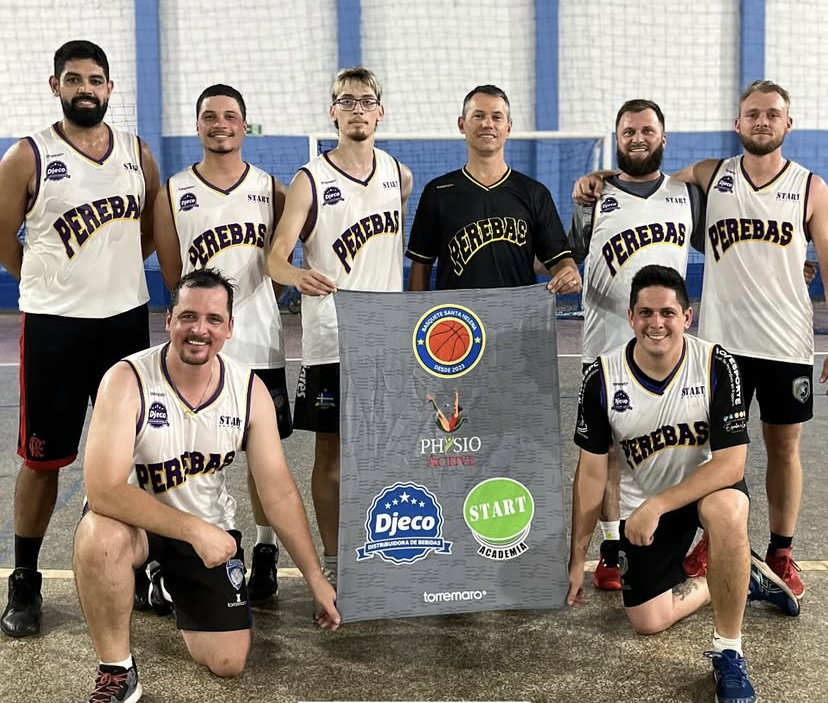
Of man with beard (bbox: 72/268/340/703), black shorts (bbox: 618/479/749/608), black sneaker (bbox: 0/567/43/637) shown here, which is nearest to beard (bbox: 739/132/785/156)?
black shorts (bbox: 618/479/749/608)

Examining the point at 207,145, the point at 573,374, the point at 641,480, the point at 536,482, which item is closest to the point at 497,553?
the point at 536,482

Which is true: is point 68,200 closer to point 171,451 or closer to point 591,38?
point 171,451

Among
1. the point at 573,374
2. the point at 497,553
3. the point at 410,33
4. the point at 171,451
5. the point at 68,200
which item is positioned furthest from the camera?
the point at 410,33

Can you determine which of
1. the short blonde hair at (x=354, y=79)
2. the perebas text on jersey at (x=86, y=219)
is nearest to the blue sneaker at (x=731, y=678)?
the short blonde hair at (x=354, y=79)

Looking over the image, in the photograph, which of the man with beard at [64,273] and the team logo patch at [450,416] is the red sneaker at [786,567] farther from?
the man with beard at [64,273]

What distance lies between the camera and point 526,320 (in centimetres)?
294

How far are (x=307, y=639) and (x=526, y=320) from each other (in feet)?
4.05

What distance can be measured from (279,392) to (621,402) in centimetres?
A: 126

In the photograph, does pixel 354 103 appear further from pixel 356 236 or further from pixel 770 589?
pixel 770 589

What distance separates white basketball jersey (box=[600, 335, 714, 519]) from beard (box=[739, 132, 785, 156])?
2.85 feet

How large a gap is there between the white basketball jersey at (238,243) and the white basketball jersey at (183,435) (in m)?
0.49

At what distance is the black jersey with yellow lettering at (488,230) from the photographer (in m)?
3.26

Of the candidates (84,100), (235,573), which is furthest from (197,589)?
(84,100)

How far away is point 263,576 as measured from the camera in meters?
3.23
